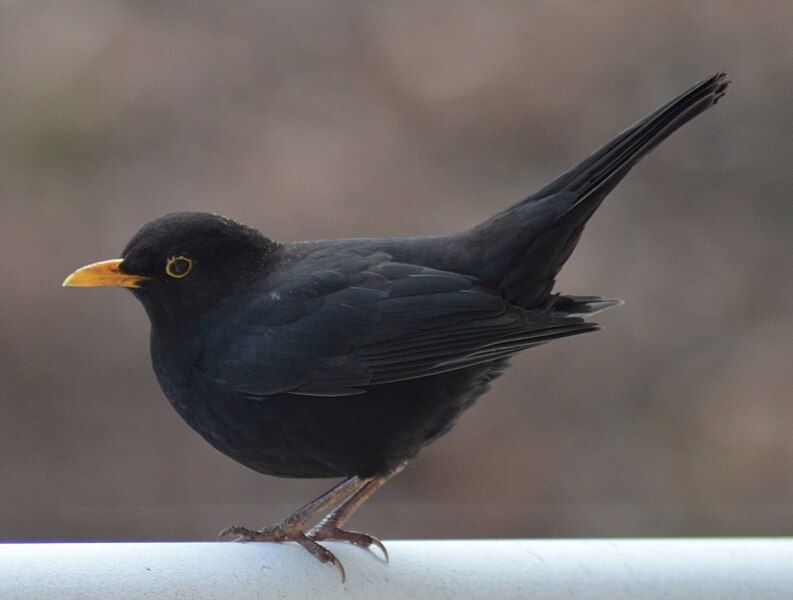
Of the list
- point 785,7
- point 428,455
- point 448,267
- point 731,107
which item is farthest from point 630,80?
point 448,267

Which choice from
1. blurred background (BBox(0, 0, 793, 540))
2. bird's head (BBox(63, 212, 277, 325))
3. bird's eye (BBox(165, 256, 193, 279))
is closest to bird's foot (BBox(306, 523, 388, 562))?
bird's head (BBox(63, 212, 277, 325))

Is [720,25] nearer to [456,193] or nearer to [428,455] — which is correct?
[456,193]

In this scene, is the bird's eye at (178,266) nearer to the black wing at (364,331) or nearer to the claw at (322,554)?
the black wing at (364,331)

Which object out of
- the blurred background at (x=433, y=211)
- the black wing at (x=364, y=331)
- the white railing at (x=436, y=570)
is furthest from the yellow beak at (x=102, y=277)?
the blurred background at (x=433, y=211)

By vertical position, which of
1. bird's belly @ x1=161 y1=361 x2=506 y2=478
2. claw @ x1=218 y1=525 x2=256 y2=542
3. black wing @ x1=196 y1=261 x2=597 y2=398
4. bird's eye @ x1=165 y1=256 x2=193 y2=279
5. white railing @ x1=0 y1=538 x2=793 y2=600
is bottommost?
white railing @ x1=0 y1=538 x2=793 y2=600

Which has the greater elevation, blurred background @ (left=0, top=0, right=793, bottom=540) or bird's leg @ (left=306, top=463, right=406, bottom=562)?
blurred background @ (left=0, top=0, right=793, bottom=540)

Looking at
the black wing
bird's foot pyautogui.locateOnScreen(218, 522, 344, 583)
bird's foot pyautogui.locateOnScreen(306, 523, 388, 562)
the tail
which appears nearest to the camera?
bird's foot pyautogui.locateOnScreen(218, 522, 344, 583)

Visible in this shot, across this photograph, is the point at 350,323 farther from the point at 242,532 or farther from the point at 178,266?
the point at 242,532

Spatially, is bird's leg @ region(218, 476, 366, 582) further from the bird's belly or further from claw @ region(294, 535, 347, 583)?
the bird's belly
